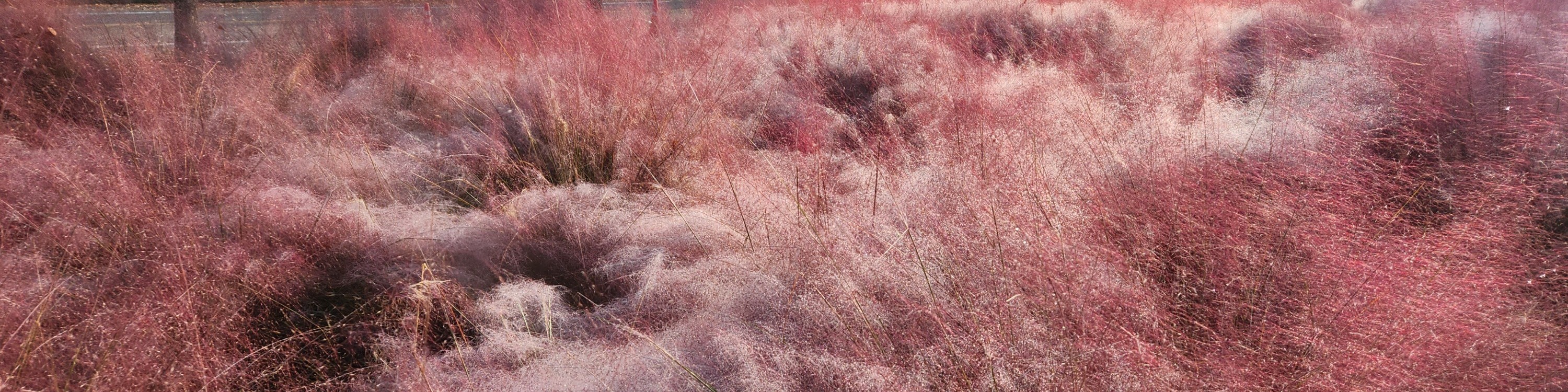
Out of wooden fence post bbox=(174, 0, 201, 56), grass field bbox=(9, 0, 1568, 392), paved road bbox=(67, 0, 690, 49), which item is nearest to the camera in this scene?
grass field bbox=(9, 0, 1568, 392)

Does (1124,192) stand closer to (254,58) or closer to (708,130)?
(708,130)

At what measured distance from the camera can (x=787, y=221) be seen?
2525mm

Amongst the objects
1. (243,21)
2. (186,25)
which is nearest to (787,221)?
(186,25)

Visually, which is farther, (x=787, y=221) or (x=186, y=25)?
(x=186, y=25)

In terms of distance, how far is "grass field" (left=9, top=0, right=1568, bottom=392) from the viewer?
6.01 ft

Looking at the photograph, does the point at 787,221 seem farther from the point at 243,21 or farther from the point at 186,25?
the point at 243,21

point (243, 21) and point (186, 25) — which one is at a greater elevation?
point (186, 25)

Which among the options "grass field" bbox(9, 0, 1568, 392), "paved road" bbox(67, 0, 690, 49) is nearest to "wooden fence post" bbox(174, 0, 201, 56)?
"paved road" bbox(67, 0, 690, 49)

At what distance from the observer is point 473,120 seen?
3953 millimetres

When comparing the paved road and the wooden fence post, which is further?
the wooden fence post

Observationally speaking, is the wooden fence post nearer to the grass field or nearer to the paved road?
the paved road

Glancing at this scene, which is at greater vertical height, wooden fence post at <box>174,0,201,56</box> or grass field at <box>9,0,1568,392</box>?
wooden fence post at <box>174,0,201,56</box>

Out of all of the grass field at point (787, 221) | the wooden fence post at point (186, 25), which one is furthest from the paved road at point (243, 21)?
the grass field at point (787, 221)

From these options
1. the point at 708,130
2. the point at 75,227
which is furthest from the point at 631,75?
the point at 75,227
